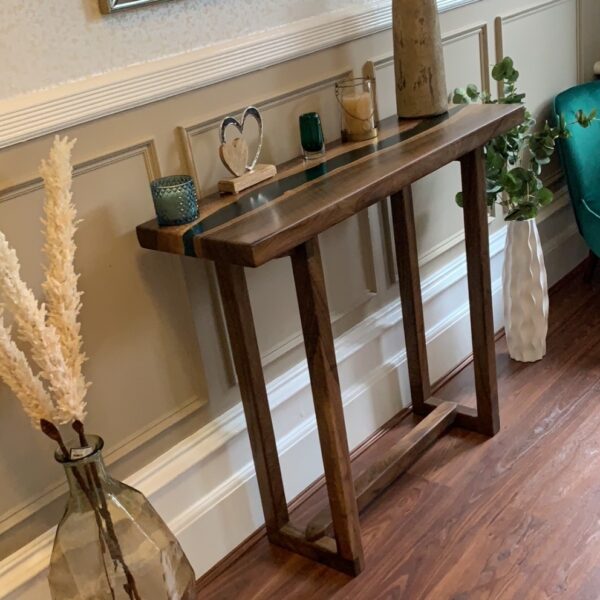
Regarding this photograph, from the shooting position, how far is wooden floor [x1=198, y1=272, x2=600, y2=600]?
5.61ft

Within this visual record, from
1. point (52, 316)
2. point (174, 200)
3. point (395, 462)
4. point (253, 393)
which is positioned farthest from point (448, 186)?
point (52, 316)

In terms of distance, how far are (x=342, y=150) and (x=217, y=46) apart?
14.1 inches

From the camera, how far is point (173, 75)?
156cm

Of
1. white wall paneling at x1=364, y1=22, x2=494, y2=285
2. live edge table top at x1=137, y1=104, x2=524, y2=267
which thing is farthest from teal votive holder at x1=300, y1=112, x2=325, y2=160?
white wall paneling at x1=364, y1=22, x2=494, y2=285

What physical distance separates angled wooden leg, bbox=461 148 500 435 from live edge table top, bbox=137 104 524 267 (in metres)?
0.12

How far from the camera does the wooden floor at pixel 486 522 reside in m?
1.71

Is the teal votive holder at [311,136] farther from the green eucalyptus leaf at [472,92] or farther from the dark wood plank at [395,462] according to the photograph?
the dark wood plank at [395,462]

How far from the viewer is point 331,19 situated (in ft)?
6.10

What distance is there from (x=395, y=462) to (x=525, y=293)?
716 millimetres

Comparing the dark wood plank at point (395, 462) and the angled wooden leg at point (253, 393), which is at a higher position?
the angled wooden leg at point (253, 393)

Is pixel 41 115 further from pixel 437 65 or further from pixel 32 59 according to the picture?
pixel 437 65

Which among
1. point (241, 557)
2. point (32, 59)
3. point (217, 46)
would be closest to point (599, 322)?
point (241, 557)

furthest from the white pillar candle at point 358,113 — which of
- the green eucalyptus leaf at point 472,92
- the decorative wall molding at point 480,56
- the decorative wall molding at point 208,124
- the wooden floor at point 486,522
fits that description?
the wooden floor at point 486,522

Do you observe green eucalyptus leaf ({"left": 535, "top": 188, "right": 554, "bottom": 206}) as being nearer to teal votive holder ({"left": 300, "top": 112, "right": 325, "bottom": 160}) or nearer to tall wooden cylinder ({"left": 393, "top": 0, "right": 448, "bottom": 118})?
tall wooden cylinder ({"left": 393, "top": 0, "right": 448, "bottom": 118})
